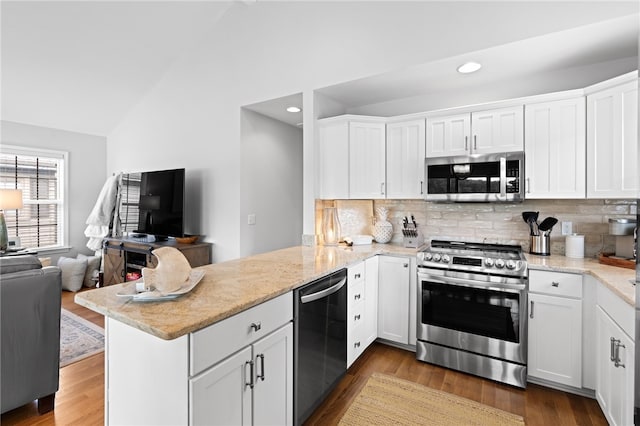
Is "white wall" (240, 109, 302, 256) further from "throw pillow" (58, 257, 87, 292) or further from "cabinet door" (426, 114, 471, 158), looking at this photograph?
"throw pillow" (58, 257, 87, 292)

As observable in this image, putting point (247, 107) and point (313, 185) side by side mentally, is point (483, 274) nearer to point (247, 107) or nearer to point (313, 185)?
point (313, 185)

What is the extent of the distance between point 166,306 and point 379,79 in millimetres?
2620

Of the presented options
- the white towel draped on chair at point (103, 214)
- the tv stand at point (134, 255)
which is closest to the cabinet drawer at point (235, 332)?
the tv stand at point (134, 255)

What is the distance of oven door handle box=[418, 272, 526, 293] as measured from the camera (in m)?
2.35

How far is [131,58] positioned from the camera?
168 inches

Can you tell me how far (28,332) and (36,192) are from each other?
419cm

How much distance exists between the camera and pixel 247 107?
384 cm

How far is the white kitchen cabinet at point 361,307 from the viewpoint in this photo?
96.3 inches

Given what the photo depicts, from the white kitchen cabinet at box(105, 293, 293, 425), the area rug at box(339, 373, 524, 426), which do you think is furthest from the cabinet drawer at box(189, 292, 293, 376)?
the area rug at box(339, 373, 524, 426)

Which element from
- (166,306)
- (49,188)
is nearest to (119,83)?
(49,188)

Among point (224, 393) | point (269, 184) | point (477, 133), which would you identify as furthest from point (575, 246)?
point (269, 184)

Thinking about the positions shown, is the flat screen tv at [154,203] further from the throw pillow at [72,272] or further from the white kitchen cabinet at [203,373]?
the white kitchen cabinet at [203,373]

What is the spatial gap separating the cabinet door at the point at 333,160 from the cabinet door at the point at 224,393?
2.14m

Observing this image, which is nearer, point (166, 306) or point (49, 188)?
point (166, 306)
